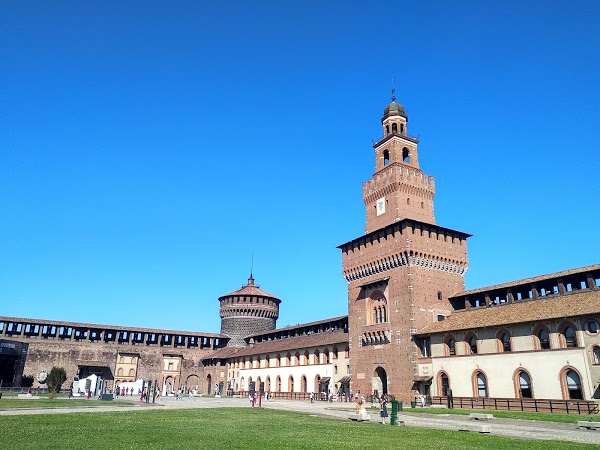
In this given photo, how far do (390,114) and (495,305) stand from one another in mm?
24234

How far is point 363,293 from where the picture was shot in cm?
4853

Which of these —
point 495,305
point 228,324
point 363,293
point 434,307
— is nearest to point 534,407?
point 495,305

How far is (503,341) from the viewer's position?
3569 centimetres

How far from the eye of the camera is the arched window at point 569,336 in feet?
103

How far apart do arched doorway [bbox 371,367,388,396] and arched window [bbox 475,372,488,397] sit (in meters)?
9.51

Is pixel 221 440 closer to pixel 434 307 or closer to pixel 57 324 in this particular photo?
pixel 434 307

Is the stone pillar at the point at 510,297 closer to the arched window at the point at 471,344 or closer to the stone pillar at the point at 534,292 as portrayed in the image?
the stone pillar at the point at 534,292

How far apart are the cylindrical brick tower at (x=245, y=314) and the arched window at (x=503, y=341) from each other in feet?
159

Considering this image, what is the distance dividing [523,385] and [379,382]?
14.0 metres

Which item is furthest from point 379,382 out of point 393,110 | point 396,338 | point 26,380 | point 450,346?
point 26,380

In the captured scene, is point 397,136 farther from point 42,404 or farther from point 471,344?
point 42,404

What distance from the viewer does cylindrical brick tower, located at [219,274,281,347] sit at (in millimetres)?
78562

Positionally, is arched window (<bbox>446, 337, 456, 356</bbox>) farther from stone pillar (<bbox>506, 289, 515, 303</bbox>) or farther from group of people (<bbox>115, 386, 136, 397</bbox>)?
group of people (<bbox>115, 386, 136, 397</bbox>)

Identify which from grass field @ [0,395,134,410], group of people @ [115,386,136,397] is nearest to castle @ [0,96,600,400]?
group of people @ [115,386,136,397]
